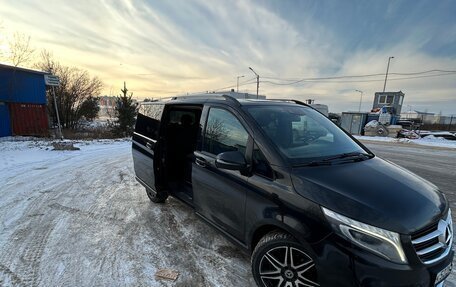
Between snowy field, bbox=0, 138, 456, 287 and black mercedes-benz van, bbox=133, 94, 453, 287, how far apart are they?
444mm

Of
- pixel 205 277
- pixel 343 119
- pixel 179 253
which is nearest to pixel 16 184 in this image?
pixel 179 253

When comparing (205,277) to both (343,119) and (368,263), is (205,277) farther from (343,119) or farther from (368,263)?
(343,119)

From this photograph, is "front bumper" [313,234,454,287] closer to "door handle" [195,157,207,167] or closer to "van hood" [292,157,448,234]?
"van hood" [292,157,448,234]

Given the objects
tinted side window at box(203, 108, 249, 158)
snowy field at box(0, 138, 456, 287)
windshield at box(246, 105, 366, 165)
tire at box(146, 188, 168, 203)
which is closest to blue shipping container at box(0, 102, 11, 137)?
snowy field at box(0, 138, 456, 287)

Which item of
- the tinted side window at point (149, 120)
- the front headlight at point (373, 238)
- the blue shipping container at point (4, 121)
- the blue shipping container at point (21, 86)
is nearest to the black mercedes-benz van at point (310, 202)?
the front headlight at point (373, 238)

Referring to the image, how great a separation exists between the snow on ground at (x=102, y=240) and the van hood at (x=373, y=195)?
1358 millimetres

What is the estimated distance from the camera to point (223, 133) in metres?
2.98

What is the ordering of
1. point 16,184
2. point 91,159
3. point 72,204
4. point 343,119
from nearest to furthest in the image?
1. point 72,204
2. point 16,184
3. point 91,159
4. point 343,119

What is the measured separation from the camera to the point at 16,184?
18.2 ft

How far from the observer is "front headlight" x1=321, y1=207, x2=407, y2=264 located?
1.71m

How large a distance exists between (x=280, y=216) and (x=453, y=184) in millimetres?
6747

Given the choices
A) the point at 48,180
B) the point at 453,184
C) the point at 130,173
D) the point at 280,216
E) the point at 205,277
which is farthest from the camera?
the point at 130,173

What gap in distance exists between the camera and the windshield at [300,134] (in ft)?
8.28

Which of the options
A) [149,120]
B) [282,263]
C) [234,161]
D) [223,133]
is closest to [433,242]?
[282,263]
